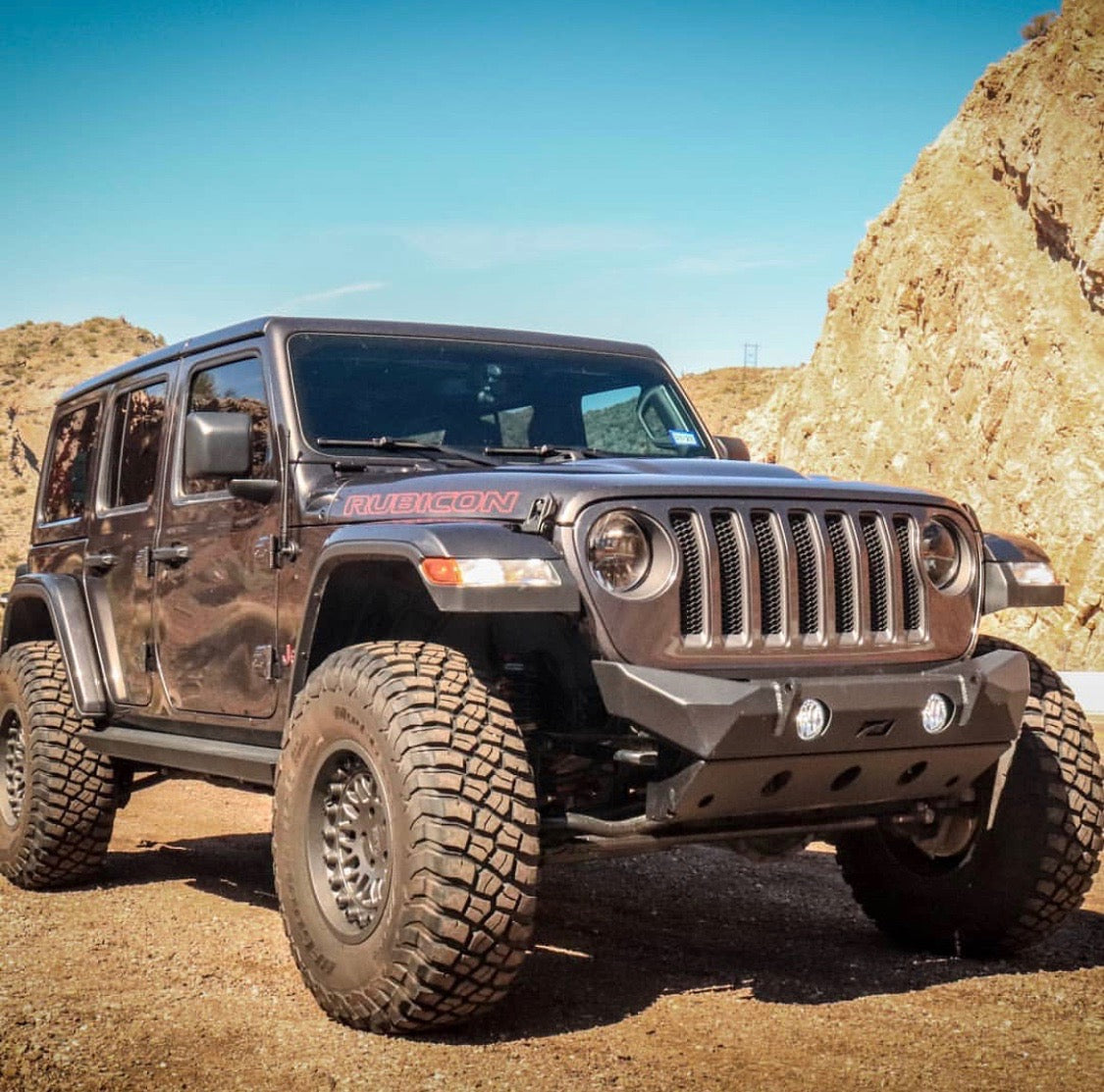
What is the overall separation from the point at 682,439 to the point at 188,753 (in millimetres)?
2333

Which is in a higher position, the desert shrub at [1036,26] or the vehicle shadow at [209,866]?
the desert shrub at [1036,26]

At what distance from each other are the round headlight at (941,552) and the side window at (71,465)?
4.17 metres

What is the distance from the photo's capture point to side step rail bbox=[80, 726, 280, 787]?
5438 mm

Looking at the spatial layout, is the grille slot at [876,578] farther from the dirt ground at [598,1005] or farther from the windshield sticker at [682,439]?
the windshield sticker at [682,439]

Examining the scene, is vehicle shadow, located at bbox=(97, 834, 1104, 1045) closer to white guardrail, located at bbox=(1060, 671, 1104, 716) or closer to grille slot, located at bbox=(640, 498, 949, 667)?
grille slot, located at bbox=(640, 498, 949, 667)

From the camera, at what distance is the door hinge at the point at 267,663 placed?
5465 millimetres

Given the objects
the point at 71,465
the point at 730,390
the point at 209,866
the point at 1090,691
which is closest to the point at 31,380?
the point at 730,390

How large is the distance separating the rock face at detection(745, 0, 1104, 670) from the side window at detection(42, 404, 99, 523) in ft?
66.6

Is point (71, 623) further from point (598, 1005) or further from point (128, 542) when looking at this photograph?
point (598, 1005)

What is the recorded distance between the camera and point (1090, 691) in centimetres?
1806

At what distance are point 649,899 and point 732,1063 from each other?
109 inches

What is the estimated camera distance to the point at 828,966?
548cm

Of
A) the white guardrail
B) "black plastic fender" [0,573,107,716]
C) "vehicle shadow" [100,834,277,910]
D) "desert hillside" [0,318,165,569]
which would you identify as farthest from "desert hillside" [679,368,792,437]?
"black plastic fender" [0,573,107,716]

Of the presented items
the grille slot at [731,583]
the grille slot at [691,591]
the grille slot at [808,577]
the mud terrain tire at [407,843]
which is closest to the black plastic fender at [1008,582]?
the grille slot at [808,577]
